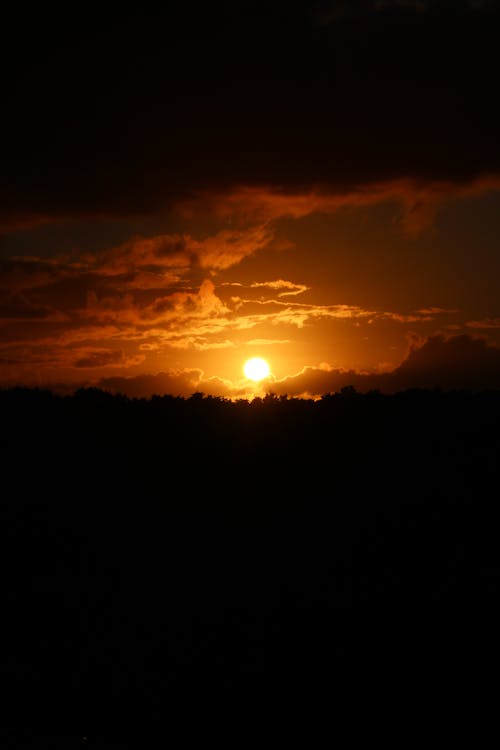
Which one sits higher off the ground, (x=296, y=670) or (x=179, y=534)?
(x=179, y=534)

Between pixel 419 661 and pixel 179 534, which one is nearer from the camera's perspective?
pixel 419 661

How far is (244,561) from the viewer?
715 inches

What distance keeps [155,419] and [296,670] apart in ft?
28.1

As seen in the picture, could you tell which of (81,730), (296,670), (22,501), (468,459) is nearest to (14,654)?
(81,730)

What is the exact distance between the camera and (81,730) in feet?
49.2

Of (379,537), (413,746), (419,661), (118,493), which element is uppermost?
(118,493)

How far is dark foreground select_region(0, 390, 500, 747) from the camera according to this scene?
15453 millimetres

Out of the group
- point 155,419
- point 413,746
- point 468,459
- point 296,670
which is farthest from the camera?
point 155,419

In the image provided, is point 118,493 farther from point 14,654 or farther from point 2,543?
point 14,654

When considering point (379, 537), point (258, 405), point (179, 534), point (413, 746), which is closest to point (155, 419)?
point (258, 405)

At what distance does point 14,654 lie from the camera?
16.6 metres

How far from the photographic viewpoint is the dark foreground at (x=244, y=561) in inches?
608

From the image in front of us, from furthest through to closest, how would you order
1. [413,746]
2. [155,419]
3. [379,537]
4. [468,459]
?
[155,419] → [468,459] → [379,537] → [413,746]

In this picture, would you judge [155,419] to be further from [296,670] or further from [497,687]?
[497,687]
